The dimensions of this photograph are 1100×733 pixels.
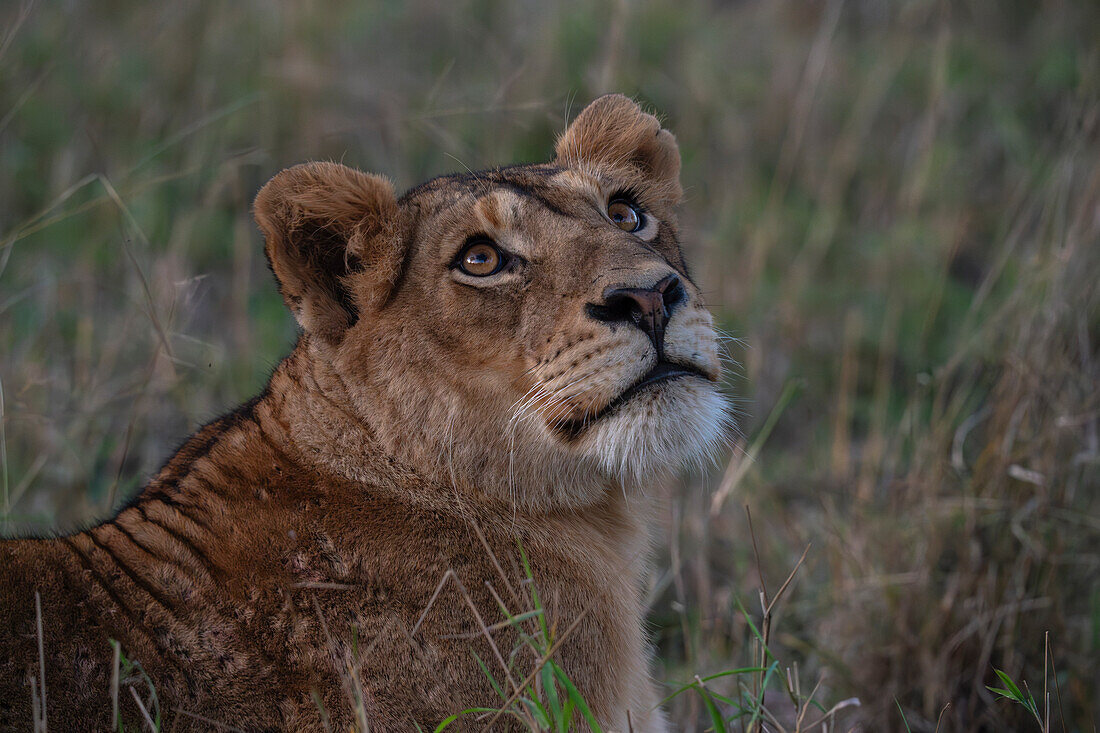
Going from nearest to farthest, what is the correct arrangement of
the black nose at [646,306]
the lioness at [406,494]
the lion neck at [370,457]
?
the lioness at [406,494], the black nose at [646,306], the lion neck at [370,457]

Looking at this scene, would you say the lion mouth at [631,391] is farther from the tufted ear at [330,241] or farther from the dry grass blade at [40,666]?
the dry grass blade at [40,666]

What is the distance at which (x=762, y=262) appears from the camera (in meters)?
8.03

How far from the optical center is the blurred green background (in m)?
5.04

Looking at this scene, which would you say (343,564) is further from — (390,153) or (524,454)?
(390,153)

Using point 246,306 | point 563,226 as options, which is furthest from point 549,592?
point 246,306

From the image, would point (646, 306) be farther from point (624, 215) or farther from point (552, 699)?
point (552, 699)

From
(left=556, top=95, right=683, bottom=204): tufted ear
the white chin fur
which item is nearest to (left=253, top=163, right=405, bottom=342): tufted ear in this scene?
the white chin fur

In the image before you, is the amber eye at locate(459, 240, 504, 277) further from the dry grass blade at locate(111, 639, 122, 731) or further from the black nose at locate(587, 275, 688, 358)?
the dry grass blade at locate(111, 639, 122, 731)

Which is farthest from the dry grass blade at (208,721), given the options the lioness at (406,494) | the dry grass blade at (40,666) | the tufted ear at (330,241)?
the tufted ear at (330,241)

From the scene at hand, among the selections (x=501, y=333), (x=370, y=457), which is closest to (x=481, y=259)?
(x=501, y=333)

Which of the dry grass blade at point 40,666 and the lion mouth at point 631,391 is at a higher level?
the lion mouth at point 631,391

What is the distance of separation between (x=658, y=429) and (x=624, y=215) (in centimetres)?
113

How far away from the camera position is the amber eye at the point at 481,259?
11.8 feet

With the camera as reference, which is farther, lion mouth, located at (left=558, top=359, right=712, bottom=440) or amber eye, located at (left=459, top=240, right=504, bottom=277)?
amber eye, located at (left=459, top=240, right=504, bottom=277)
